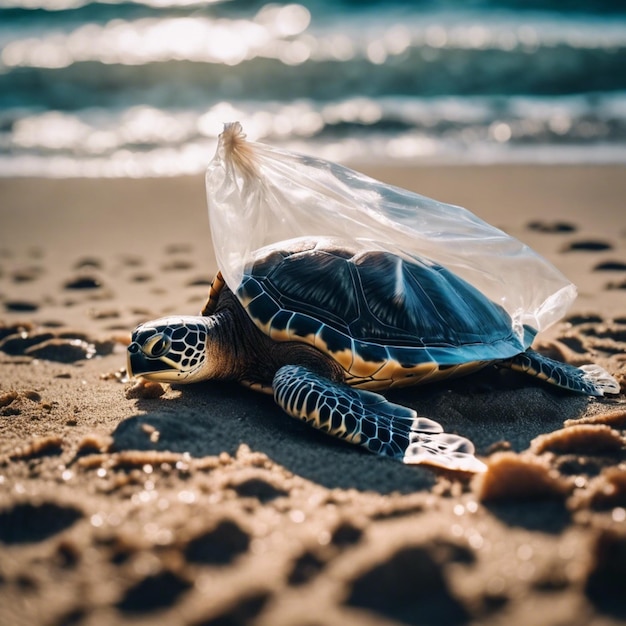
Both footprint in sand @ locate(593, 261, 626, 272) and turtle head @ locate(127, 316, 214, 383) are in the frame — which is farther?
footprint in sand @ locate(593, 261, 626, 272)

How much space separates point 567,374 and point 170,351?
6.04ft

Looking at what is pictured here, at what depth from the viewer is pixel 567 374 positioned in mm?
3457

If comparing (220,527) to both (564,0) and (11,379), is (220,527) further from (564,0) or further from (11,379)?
(564,0)

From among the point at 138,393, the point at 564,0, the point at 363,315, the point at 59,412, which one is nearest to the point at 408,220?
the point at 363,315

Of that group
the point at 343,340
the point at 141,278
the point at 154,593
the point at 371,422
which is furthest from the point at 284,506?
the point at 141,278

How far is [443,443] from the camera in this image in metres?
2.69

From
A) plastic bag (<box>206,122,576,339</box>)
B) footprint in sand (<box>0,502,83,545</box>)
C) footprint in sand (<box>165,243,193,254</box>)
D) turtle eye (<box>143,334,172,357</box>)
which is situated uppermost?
plastic bag (<box>206,122,576,339</box>)

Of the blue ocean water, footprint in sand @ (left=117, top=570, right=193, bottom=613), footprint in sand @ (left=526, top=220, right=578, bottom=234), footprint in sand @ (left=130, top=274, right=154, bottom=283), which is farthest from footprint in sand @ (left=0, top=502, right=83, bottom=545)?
the blue ocean water

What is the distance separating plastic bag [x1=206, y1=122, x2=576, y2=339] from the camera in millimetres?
3361

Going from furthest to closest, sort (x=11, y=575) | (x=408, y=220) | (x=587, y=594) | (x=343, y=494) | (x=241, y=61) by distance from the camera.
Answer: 1. (x=241, y=61)
2. (x=408, y=220)
3. (x=343, y=494)
4. (x=11, y=575)
5. (x=587, y=594)

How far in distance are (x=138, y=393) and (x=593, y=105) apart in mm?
10521

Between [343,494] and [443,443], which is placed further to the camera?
[443,443]

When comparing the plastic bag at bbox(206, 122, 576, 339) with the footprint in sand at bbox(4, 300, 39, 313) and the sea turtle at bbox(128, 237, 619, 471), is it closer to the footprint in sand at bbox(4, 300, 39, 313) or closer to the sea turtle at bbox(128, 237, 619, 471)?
the sea turtle at bbox(128, 237, 619, 471)

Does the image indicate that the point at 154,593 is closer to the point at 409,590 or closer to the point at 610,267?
the point at 409,590
